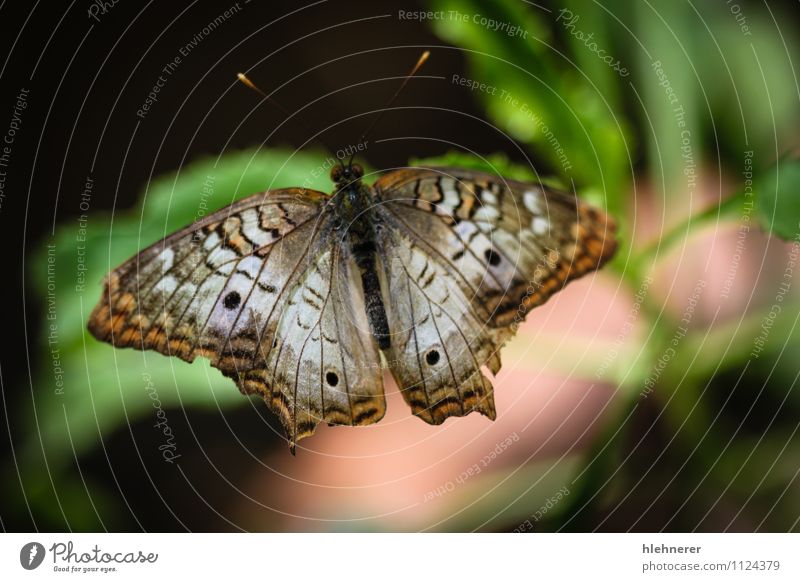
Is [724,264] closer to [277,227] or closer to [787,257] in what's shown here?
[787,257]

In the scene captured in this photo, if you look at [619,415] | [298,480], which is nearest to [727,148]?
[619,415]

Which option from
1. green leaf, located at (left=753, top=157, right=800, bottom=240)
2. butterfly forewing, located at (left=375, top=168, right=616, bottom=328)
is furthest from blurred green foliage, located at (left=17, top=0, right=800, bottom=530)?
butterfly forewing, located at (left=375, top=168, right=616, bottom=328)

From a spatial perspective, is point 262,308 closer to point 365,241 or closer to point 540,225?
point 365,241

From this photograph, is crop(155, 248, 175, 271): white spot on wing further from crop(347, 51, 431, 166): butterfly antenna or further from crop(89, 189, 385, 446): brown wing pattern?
crop(347, 51, 431, 166): butterfly antenna

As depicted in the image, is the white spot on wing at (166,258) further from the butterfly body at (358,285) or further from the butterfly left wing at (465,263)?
the butterfly left wing at (465,263)

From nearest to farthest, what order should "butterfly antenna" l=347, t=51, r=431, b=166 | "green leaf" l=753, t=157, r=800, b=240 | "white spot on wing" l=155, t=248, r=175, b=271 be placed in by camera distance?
"white spot on wing" l=155, t=248, r=175, b=271, "green leaf" l=753, t=157, r=800, b=240, "butterfly antenna" l=347, t=51, r=431, b=166

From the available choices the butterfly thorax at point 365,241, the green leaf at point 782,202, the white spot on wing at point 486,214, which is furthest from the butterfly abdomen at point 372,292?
the green leaf at point 782,202

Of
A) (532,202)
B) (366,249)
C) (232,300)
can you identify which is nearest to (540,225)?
(532,202)
